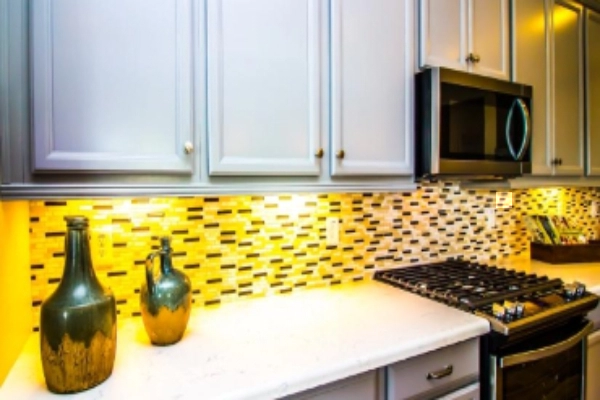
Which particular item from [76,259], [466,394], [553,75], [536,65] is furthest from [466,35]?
[76,259]

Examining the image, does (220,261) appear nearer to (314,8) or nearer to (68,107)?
(68,107)

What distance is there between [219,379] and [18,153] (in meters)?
0.70

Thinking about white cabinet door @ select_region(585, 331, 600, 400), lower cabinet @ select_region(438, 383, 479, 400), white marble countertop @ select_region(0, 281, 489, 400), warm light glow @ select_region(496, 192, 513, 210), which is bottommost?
white cabinet door @ select_region(585, 331, 600, 400)

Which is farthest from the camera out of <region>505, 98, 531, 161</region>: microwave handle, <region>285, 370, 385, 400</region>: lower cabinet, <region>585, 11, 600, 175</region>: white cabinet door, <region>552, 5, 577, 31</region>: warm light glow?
<region>585, 11, 600, 175</region>: white cabinet door

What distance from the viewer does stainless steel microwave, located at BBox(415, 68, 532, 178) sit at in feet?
4.54

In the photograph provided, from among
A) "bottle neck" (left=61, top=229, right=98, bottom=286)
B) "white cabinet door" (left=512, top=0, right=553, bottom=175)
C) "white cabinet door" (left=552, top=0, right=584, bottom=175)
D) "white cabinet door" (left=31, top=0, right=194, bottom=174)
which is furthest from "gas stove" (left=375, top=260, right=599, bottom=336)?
"bottle neck" (left=61, top=229, right=98, bottom=286)

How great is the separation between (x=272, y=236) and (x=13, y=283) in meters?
0.84

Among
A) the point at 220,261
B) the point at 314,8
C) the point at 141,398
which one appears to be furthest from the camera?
the point at 220,261

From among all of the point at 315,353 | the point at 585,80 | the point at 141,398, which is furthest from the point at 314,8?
the point at 585,80

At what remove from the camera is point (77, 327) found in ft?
2.65

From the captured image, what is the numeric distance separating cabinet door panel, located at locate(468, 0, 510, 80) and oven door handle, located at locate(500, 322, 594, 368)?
1125 mm

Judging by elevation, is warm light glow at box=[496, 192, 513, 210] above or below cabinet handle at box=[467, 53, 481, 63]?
below

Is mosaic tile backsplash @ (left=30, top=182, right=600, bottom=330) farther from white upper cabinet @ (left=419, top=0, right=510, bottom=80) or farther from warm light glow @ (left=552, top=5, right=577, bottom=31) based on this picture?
warm light glow @ (left=552, top=5, right=577, bottom=31)

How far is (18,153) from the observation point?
0.84m
